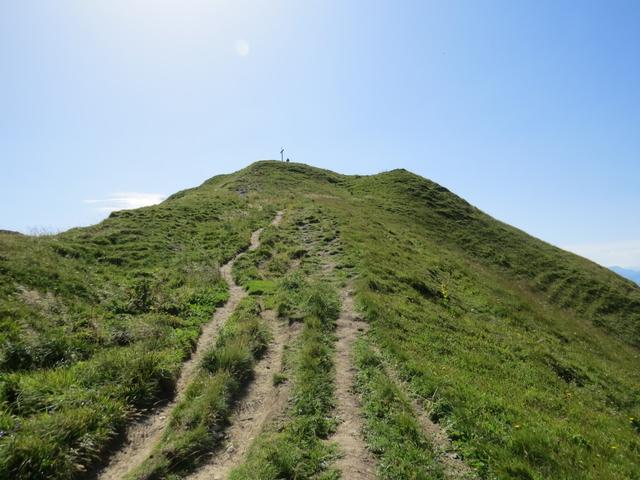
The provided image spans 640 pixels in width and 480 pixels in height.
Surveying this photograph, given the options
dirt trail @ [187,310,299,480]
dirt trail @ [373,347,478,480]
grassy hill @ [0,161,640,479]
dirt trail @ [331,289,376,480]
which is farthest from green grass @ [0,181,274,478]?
dirt trail @ [373,347,478,480]

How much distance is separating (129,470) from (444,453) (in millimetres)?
6625

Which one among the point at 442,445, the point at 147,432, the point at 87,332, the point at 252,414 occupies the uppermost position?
the point at 87,332

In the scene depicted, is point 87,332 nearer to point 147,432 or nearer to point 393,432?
point 147,432

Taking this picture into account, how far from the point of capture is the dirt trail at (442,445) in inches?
302

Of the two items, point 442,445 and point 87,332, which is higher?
point 87,332

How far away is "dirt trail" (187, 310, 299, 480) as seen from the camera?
7.80 m

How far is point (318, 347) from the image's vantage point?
12609 mm

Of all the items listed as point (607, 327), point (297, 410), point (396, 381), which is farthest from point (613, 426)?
point (607, 327)

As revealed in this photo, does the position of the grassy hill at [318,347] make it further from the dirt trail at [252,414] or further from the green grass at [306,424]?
the dirt trail at [252,414]

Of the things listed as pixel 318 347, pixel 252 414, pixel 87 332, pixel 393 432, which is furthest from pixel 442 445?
pixel 87 332

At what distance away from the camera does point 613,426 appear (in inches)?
454

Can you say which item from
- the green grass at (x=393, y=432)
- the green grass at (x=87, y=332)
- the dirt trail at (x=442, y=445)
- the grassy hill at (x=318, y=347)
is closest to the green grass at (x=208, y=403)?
the grassy hill at (x=318, y=347)

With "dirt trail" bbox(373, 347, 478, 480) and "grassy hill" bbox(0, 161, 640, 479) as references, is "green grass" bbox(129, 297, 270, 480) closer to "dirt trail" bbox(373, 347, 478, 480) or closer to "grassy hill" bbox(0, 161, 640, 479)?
"grassy hill" bbox(0, 161, 640, 479)

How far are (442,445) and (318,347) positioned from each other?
5065 millimetres
